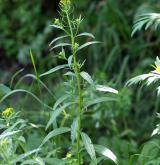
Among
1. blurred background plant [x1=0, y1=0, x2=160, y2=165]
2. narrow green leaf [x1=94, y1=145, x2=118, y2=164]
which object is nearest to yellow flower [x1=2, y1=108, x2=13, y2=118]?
narrow green leaf [x1=94, y1=145, x2=118, y2=164]

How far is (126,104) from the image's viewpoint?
2891 millimetres

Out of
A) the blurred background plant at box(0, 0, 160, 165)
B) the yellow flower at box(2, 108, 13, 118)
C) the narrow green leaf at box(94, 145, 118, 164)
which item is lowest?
the blurred background plant at box(0, 0, 160, 165)

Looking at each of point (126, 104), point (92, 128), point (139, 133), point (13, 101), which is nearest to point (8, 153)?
point (126, 104)

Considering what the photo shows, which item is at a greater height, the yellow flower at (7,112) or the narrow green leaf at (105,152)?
the yellow flower at (7,112)

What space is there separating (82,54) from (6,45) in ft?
2.61

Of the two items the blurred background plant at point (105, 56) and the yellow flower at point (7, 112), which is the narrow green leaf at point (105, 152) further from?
the blurred background plant at point (105, 56)

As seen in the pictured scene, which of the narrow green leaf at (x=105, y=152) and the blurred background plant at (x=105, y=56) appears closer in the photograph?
the narrow green leaf at (x=105, y=152)

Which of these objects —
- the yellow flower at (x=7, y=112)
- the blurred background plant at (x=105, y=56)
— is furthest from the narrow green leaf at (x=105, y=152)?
the blurred background plant at (x=105, y=56)

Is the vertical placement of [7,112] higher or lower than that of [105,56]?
higher

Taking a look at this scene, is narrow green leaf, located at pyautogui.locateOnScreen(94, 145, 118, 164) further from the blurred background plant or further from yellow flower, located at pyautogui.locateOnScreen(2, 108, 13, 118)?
the blurred background plant

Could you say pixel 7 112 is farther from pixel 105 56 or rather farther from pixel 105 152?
pixel 105 56

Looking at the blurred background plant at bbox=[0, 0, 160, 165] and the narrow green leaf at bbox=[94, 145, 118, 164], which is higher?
the narrow green leaf at bbox=[94, 145, 118, 164]

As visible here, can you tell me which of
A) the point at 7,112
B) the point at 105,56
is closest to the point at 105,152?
the point at 7,112

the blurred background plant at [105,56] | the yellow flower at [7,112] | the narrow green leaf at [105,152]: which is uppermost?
the yellow flower at [7,112]
